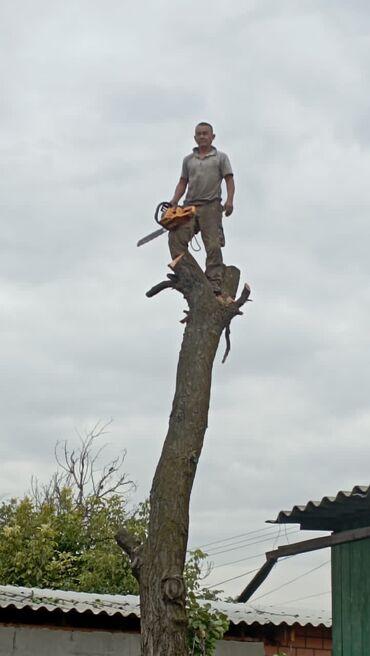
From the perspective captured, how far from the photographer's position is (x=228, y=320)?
832cm

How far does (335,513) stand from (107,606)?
14.7ft

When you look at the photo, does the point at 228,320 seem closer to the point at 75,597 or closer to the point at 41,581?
Answer: the point at 75,597

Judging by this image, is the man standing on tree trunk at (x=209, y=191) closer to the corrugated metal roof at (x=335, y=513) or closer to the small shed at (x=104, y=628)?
the corrugated metal roof at (x=335, y=513)

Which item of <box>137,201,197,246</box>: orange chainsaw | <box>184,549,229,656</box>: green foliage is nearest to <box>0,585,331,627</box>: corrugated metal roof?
<box>184,549,229,656</box>: green foliage

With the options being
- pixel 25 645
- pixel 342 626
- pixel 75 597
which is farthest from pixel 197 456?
pixel 75 597

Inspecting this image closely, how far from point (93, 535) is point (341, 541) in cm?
1512

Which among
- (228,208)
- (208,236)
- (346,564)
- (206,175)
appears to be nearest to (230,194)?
(228,208)

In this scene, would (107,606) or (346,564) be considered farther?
(107,606)

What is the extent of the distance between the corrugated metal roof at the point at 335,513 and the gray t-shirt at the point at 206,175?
2584 mm

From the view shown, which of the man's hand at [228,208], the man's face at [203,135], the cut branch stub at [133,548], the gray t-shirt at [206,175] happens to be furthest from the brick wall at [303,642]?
the man's face at [203,135]

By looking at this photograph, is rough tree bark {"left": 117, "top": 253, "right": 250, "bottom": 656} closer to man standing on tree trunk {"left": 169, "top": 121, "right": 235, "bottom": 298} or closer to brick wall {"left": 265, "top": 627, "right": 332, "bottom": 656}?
man standing on tree trunk {"left": 169, "top": 121, "right": 235, "bottom": 298}

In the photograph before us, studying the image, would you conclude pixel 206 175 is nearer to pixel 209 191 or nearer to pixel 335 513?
pixel 209 191

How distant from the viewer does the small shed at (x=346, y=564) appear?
8516 millimetres

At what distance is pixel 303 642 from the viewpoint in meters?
13.7
